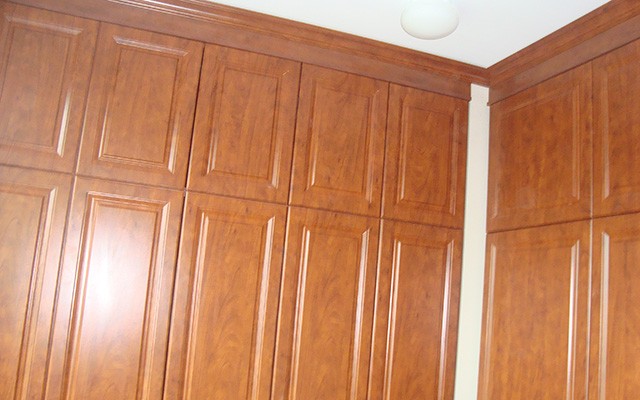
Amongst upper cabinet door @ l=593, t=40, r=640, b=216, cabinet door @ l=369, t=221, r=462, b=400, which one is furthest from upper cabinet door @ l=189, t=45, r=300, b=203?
upper cabinet door @ l=593, t=40, r=640, b=216

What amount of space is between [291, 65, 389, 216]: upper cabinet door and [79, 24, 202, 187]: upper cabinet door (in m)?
0.46

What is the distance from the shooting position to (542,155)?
252 centimetres

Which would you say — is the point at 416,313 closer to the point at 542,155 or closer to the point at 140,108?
the point at 542,155

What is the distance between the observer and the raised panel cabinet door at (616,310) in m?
2.01

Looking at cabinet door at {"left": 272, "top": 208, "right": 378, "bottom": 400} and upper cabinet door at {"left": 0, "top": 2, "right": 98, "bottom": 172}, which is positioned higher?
upper cabinet door at {"left": 0, "top": 2, "right": 98, "bottom": 172}

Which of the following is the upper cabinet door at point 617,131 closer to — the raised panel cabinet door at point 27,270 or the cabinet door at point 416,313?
the cabinet door at point 416,313

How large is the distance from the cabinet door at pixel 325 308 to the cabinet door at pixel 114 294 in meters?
0.46

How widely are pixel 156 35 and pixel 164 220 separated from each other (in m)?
0.71

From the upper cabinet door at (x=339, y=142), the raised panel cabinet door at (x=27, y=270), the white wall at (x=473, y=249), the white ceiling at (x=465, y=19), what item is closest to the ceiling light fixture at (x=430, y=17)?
the white ceiling at (x=465, y=19)

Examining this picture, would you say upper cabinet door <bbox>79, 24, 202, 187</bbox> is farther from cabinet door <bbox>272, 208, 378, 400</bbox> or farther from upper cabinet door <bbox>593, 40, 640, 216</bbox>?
upper cabinet door <bbox>593, 40, 640, 216</bbox>

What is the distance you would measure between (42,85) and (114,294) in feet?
2.61

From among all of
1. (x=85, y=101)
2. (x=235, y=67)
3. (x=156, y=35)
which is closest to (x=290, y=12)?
(x=235, y=67)

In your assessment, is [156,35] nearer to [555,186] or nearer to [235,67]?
[235,67]

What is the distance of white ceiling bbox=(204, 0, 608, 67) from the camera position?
2.28 m
